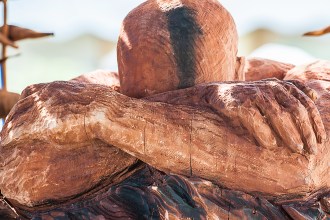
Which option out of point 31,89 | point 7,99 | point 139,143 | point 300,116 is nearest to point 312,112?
point 300,116

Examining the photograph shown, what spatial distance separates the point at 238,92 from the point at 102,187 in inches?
25.8

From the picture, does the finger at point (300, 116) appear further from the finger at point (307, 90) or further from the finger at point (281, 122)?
the finger at point (307, 90)

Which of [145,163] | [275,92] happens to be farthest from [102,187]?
[275,92]

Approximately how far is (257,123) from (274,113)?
0.23ft

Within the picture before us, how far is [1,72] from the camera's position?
4.03 meters

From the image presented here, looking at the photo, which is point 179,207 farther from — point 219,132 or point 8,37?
point 8,37

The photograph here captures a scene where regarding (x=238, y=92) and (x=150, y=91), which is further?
(x=150, y=91)

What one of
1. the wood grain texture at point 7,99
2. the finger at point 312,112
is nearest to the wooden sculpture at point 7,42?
the wood grain texture at point 7,99

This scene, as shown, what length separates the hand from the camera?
95.0 inches

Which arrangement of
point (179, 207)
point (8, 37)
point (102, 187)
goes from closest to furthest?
point (179, 207) < point (102, 187) < point (8, 37)

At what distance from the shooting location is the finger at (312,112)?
2488 millimetres

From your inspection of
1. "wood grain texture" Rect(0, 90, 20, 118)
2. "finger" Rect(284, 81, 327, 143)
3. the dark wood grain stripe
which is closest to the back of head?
the dark wood grain stripe

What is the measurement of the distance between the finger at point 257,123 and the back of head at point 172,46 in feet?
1.33

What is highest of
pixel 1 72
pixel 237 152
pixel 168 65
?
pixel 168 65
